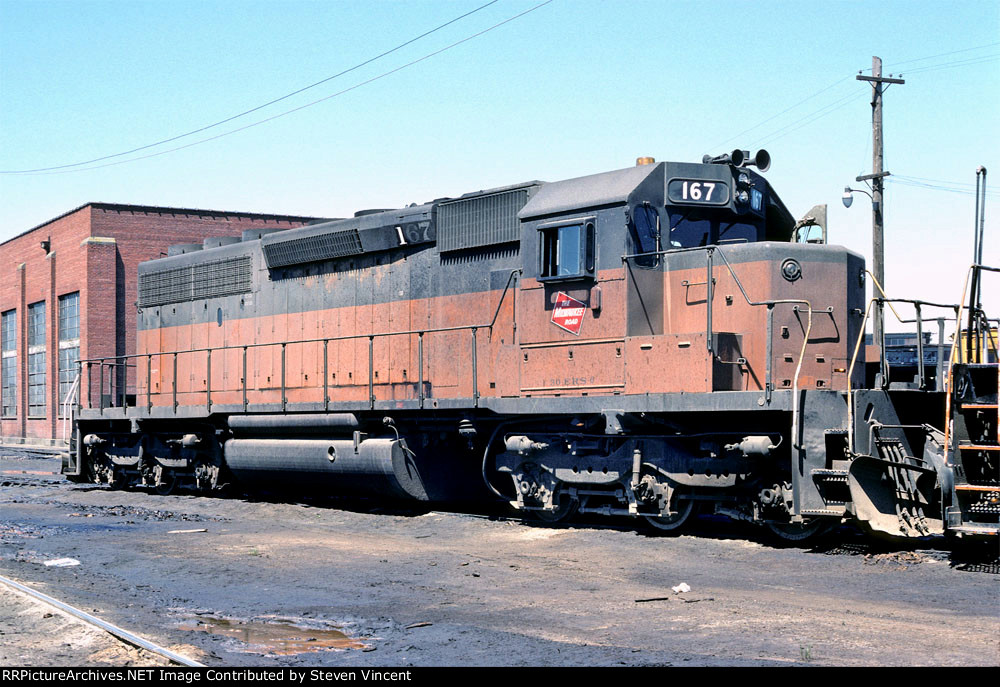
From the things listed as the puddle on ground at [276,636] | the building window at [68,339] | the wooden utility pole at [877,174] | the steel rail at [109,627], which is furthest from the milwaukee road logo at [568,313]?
the building window at [68,339]

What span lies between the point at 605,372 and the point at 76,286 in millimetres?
34750

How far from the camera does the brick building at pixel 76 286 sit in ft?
132

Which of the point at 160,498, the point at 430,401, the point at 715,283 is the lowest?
the point at 160,498

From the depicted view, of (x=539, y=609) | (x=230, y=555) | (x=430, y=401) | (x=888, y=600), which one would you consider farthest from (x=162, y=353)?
(x=888, y=600)

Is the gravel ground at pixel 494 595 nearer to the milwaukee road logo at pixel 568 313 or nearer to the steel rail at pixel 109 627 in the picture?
the steel rail at pixel 109 627

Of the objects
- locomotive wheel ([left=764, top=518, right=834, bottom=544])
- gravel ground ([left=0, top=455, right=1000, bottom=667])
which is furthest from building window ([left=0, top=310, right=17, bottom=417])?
locomotive wheel ([left=764, top=518, right=834, bottom=544])

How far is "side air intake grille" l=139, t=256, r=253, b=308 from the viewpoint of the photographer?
54.9 ft

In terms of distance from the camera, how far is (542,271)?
38.3 ft

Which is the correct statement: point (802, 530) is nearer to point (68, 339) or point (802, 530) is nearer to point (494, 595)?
point (494, 595)

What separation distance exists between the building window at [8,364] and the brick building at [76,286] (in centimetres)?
18

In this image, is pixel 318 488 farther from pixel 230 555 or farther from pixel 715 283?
pixel 715 283

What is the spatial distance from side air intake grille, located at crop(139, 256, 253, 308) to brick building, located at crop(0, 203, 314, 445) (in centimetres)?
1997

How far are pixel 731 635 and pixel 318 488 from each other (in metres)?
9.35
